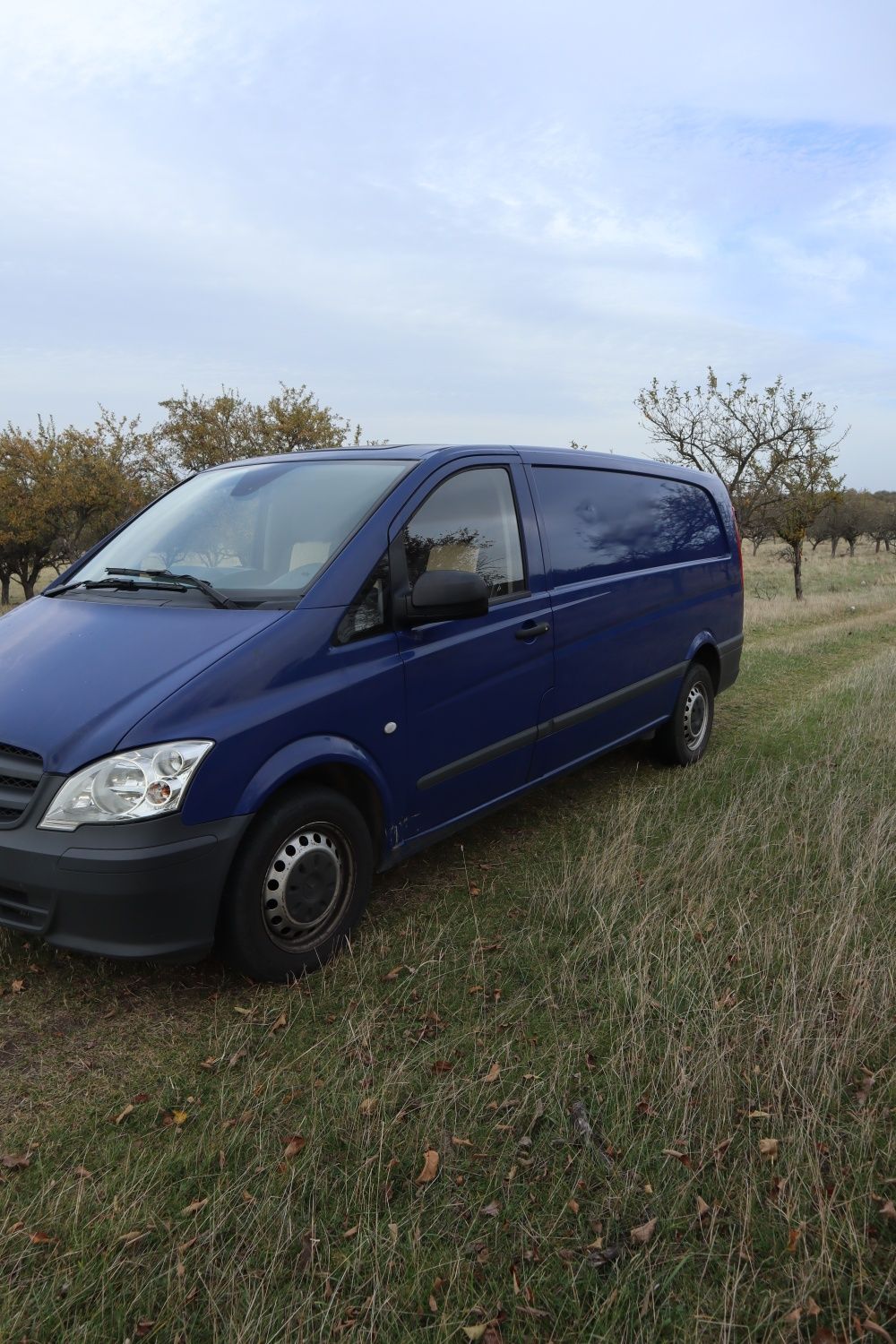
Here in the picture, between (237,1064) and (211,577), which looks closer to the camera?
(237,1064)

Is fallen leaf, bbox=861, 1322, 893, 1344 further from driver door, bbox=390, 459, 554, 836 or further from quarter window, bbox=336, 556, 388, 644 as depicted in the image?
quarter window, bbox=336, 556, 388, 644

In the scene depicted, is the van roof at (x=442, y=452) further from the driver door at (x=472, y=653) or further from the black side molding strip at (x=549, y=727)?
the black side molding strip at (x=549, y=727)

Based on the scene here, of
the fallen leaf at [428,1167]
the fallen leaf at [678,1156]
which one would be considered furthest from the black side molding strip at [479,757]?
the fallen leaf at [678,1156]

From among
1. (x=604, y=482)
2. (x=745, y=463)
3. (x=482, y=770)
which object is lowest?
(x=482, y=770)

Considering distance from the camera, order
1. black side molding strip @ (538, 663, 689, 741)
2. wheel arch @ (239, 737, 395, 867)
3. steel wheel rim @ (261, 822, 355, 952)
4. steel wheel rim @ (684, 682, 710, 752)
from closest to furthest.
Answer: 1. wheel arch @ (239, 737, 395, 867)
2. steel wheel rim @ (261, 822, 355, 952)
3. black side molding strip @ (538, 663, 689, 741)
4. steel wheel rim @ (684, 682, 710, 752)

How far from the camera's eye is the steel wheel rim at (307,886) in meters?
3.21

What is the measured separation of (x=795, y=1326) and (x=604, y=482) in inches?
162

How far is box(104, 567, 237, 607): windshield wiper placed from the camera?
3.53m

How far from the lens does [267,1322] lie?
6.39ft

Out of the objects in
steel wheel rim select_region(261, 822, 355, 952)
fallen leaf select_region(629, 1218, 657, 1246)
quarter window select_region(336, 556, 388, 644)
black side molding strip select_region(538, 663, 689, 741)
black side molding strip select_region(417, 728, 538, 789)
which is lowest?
fallen leaf select_region(629, 1218, 657, 1246)

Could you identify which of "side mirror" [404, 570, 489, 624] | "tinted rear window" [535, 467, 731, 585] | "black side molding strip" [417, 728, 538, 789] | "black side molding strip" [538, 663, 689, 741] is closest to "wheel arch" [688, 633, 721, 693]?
"black side molding strip" [538, 663, 689, 741]

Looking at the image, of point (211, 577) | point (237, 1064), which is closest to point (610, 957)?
point (237, 1064)

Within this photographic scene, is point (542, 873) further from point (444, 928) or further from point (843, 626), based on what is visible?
point (843, 626)

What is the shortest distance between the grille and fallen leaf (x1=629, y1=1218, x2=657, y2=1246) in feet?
7.03
